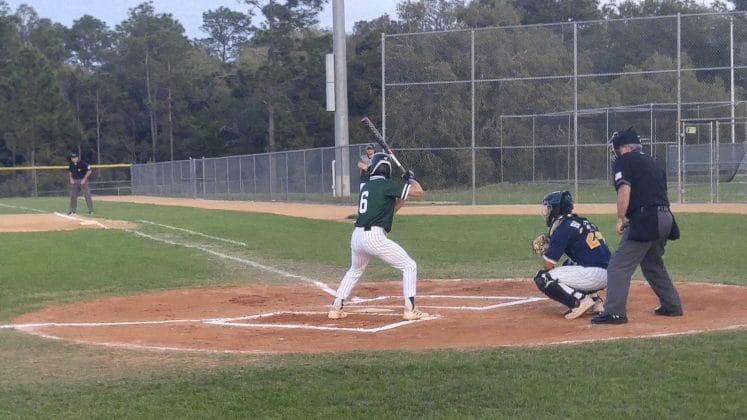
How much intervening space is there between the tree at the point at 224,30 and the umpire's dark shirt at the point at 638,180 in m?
90.4

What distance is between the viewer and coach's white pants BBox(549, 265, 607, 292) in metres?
9.40

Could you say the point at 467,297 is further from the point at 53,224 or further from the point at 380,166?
the point at 53,224

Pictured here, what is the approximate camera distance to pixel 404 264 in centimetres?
973

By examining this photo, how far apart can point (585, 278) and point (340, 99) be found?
2389 centimetres

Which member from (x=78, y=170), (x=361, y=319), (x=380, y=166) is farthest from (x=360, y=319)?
(x=78, y=170)

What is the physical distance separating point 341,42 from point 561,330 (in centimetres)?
2497

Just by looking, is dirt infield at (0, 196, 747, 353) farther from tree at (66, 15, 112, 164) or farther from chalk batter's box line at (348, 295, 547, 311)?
tree at (66, 15, 112, 164)

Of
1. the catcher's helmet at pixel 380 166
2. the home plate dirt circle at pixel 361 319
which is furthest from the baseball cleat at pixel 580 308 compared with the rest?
the catcher's helmet at pixel 380 166

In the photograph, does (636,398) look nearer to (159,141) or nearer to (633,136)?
(633,136)

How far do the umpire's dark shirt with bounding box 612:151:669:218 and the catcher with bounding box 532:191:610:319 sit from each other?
0.77 meters

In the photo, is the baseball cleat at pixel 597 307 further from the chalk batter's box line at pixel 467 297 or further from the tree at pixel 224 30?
the tree at pixel 224 30

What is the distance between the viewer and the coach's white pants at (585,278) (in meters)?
9.40

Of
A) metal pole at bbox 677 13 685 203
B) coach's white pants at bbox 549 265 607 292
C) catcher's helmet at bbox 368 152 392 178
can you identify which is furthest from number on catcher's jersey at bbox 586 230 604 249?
metal pole at bbox 677 13 685 203

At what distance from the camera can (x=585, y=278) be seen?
942 cm
